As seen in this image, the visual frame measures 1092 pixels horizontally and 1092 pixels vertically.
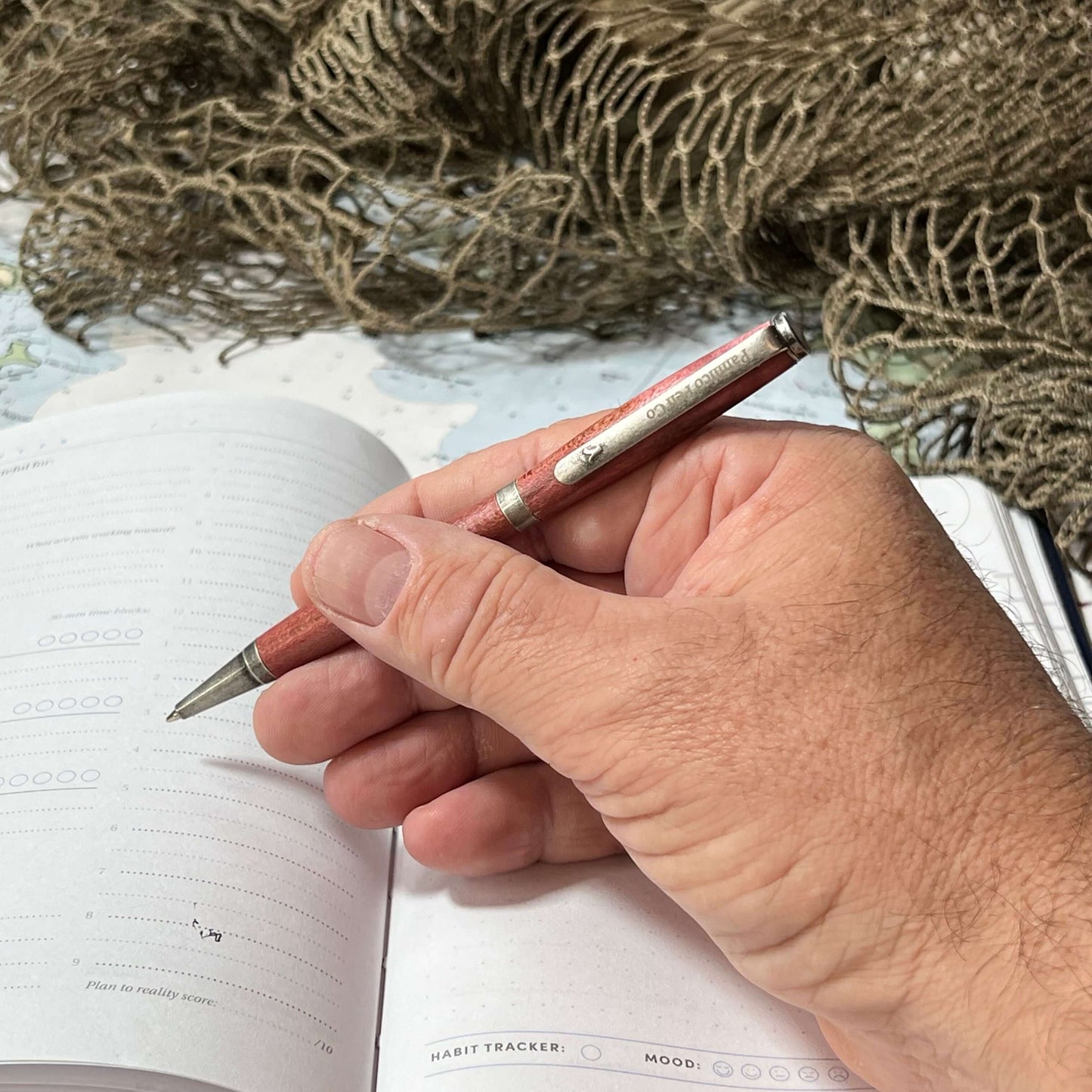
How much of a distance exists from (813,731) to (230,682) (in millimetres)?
265

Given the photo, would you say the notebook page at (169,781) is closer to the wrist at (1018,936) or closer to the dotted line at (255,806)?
the dotted line at (255,806)

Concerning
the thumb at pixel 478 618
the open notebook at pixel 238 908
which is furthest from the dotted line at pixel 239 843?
the thumb at pixel 478 618

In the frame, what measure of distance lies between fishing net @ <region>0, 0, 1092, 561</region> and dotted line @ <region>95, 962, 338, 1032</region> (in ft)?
1.44

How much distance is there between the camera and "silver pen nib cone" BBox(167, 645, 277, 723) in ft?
1.55

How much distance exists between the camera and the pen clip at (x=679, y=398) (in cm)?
39

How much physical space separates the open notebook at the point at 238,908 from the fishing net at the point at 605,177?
6.8 inches

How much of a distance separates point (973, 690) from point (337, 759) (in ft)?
0.94

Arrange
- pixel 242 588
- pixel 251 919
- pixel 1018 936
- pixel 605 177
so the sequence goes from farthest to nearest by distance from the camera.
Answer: pixel 605 177
pixel 242 588
pixel 251 919
pixel 1018 936

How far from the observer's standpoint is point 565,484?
0.44 meters

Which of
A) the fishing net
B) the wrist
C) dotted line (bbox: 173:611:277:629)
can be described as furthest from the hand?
the fishing net

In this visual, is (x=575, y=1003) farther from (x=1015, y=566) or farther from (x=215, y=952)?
(x=1015, y=566)

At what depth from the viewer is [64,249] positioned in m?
0.74

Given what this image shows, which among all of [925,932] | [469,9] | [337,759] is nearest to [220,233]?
[469,9]

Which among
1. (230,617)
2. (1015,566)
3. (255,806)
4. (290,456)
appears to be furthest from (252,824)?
(1015,566)
